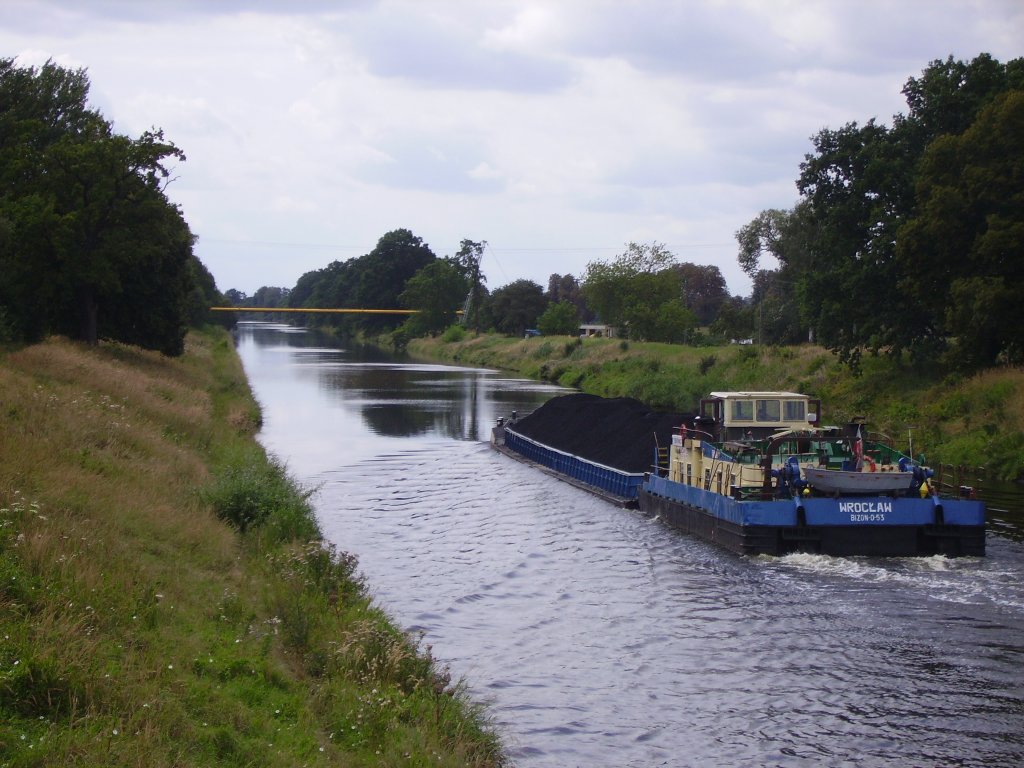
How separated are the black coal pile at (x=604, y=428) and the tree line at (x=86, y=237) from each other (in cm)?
1756

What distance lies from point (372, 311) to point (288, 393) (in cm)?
9966

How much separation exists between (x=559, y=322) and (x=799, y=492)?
98288 mm

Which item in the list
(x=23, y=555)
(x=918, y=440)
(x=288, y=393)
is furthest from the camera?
(x=288, y=393)

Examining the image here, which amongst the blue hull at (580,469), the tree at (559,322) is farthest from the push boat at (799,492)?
the tree at (559,322)

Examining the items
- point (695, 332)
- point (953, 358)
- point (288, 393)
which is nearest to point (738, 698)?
point (953, 358)

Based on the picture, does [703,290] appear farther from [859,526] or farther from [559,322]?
[859,526]

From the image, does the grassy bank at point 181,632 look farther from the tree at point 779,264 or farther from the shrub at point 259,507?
the tree at point 779,264

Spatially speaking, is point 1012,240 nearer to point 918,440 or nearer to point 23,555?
point 918,440

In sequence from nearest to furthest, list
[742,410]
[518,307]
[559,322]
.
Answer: [742,410] → [559,322] → [518,307]

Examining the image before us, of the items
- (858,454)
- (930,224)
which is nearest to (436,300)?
(930,224)

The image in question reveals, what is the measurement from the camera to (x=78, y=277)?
41094 millimetres

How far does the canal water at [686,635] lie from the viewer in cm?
1229

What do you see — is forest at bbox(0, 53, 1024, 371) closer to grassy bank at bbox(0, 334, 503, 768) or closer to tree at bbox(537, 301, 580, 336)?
grassy bank at bbox(0, 334, 503, 768)

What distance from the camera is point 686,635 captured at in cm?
1644
